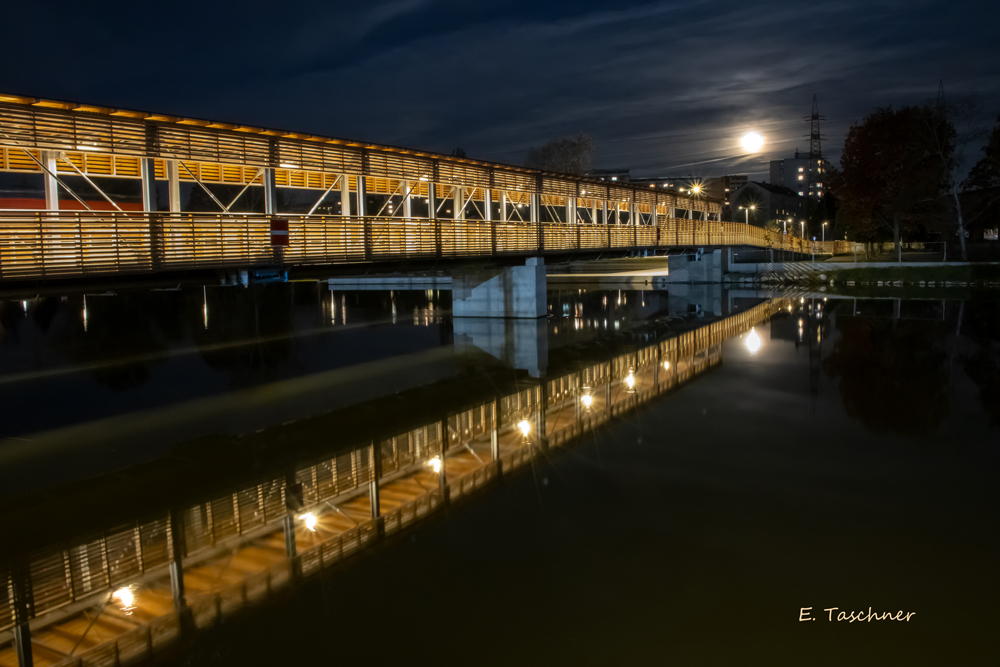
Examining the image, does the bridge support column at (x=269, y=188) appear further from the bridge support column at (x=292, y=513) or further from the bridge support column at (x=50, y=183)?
the bridge support column at (x=292, y=513)

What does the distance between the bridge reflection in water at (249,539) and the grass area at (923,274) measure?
146 ft

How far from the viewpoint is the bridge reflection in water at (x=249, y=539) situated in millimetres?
7629

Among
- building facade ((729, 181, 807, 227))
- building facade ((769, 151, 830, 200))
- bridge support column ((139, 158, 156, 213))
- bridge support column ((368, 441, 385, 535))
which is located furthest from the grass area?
building facade ((769, 151, 830, 200))

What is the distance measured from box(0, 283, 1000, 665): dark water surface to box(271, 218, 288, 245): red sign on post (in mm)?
4091

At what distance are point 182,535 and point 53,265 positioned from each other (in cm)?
789

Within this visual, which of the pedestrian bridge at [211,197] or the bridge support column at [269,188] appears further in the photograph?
the bridge support column at [269,188]

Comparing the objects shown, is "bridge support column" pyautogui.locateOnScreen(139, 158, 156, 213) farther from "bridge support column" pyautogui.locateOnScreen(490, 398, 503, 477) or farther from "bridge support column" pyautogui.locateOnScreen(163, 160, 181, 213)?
"bridge support column" pyautogui.locateOnScreen(490, 398, 503, 477)

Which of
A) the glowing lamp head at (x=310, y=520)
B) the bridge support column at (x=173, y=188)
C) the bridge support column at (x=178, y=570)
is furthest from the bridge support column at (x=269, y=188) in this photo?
the glowing lamp head at (x=310, y=520)

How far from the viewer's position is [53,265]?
1488 cm

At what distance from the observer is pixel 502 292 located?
35500 millimetres

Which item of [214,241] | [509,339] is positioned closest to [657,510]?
[214,241]

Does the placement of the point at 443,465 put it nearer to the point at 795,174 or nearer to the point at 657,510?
the point at 657,510

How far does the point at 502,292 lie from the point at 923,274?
1342 inches

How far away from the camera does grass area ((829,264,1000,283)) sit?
50.6 meters
